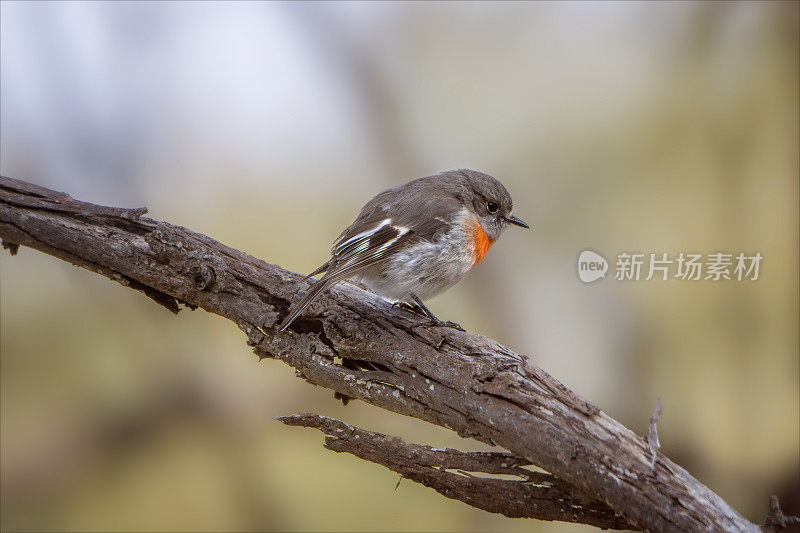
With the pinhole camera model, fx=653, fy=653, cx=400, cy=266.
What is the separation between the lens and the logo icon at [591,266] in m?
3.67

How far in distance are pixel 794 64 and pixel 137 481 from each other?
4.25m

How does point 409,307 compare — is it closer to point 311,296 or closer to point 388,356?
point 388,356

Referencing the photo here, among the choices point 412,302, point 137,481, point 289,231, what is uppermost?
point 289,231

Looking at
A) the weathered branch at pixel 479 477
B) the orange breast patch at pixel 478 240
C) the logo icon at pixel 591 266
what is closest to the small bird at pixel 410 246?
the orange breast patch at pixel 478 240

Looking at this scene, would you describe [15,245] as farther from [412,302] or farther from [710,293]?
[710,293]

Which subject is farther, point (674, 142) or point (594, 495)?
point (674, 142)

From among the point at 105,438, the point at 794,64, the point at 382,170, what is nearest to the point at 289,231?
the point at 382,170

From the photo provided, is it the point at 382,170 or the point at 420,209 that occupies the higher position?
the point at 382,170

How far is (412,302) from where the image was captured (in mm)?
2695

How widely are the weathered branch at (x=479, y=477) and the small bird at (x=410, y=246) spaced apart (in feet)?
1.54

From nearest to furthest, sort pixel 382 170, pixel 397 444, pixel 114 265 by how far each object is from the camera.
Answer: pixel 397 444 → pixel 114 265 → pixel 382 170

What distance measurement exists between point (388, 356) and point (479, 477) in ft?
1.72

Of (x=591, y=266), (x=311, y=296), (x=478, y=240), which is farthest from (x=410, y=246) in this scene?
(x=591, y=266)

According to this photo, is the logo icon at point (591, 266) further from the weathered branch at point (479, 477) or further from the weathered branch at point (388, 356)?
the weathered branch at point (479, 477)
